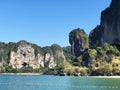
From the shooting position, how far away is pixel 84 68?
19588 centimetres

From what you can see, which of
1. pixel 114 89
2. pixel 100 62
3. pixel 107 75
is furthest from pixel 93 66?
pixel 114 89

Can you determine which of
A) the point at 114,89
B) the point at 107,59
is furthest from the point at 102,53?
the point at 114,89

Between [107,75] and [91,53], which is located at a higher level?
[91,53]

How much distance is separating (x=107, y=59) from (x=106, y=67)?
1773 centimetres

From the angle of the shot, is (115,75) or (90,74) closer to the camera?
(115,75)

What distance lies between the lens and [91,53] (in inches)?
7864

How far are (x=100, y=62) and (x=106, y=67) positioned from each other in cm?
1369

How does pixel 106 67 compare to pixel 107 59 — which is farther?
pixel 107 59

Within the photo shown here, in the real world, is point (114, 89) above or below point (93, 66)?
below

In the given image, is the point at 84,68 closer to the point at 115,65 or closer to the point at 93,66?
the point at 93,66

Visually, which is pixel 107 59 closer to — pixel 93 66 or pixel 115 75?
pixel 93 66

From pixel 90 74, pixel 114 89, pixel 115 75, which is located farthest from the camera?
pixel 90 74

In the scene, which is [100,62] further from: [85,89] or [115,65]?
[85,89]

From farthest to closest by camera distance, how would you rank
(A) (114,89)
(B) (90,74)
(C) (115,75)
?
(B) (90,74)
(C) (115,75)
(A) (114,89)
